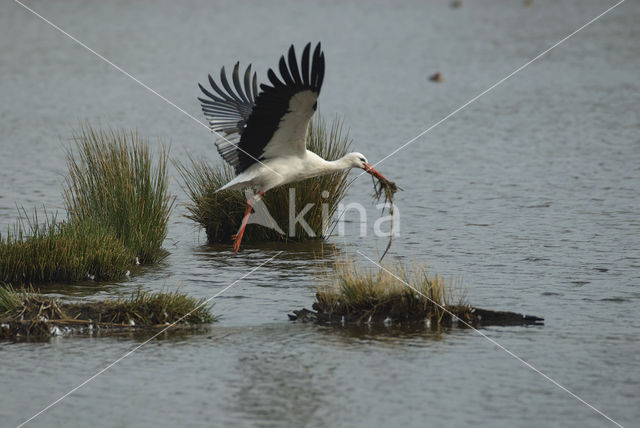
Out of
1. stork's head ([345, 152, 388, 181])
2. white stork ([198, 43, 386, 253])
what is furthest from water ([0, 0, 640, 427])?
stork's head ([345, 152, 388, 181])

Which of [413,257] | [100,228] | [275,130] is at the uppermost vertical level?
[275,130]

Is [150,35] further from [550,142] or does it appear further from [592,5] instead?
[550,142]

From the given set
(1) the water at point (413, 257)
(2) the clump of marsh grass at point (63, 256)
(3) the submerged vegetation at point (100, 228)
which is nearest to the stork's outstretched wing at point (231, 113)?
(3) the submerged vegetation at point (100, 228)

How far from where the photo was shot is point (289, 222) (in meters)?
13.0

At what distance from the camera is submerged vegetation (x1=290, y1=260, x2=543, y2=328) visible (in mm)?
9062

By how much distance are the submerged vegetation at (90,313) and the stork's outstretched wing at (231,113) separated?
3.24 m

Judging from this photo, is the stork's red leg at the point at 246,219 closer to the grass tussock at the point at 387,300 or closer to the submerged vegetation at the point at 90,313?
the submerged vegetation at the point at 90,313

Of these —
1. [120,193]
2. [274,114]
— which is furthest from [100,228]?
[274,114]

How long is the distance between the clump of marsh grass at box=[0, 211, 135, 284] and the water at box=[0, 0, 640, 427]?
39 cm

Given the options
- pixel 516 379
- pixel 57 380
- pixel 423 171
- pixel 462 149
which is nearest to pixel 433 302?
pixel 516 379

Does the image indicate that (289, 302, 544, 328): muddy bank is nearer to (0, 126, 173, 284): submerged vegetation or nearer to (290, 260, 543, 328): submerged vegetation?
(290, 260, 543, 328): submerged vegetation

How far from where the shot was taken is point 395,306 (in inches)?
359

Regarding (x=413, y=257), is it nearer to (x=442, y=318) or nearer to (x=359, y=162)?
(x=359, y=162)

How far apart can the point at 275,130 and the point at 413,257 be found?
255 centimetres
